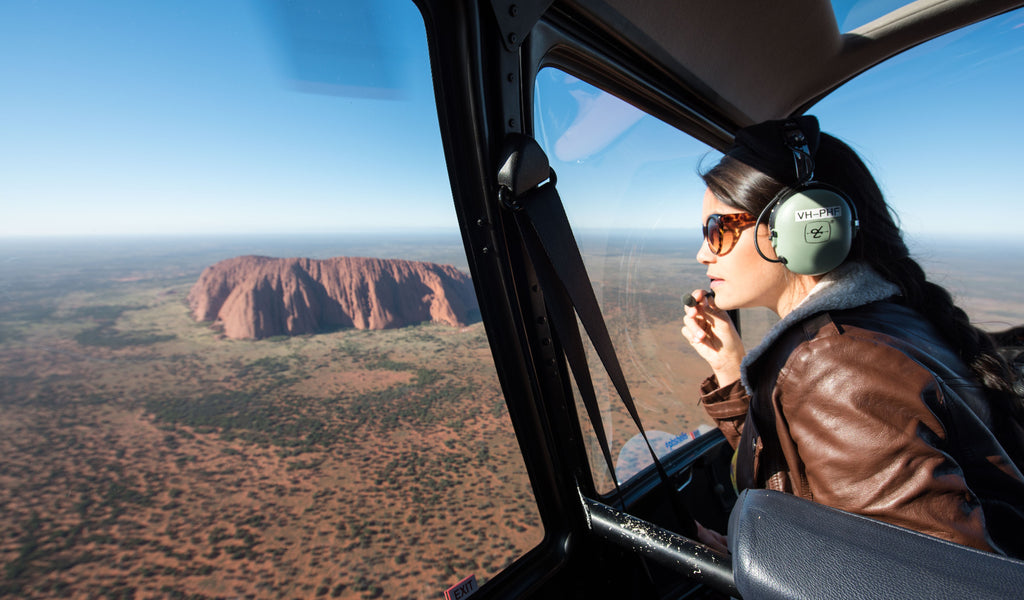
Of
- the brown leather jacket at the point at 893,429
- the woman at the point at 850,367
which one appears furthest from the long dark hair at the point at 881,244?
the brown leather jacket at the point at 893,429

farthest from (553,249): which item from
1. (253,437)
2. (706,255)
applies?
(253,437)

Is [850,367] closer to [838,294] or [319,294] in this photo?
[838,294]

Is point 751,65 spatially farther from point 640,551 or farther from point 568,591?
point 568,591

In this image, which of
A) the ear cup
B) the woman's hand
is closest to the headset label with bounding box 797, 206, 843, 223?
the ear cup

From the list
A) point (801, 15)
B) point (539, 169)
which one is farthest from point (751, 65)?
point (539, 169)

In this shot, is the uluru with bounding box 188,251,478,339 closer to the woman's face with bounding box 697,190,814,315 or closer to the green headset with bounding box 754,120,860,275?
the woman's face with bounding box 697,190,814,315

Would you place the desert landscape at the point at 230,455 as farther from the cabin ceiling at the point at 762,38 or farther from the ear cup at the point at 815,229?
the cabin ceiling at the point at 762,38
